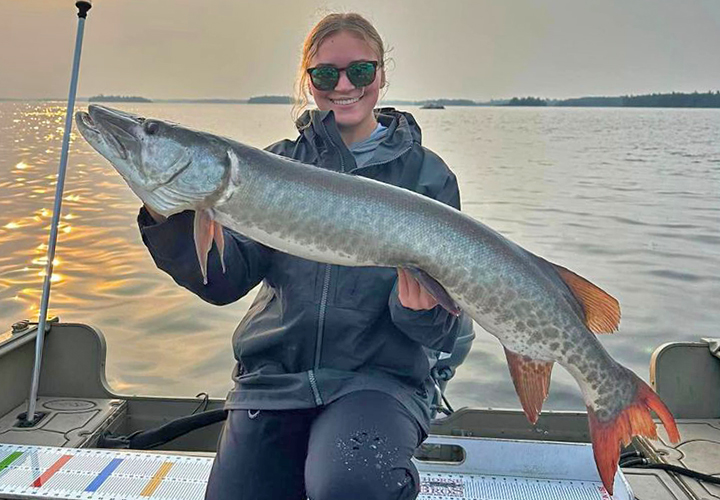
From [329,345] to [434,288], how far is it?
0.43 meters

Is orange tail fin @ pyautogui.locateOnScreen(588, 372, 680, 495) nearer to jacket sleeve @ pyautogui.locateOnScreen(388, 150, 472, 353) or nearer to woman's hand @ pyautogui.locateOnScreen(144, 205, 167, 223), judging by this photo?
jacket sleeve @ pyautogui.locateOnScreen(388, 150, 472, 353)

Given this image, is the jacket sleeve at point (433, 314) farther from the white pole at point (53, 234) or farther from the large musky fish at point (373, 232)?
the white pole at point (53, 234)

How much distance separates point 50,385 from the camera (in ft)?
12.0

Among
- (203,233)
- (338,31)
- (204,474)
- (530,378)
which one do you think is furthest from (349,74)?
(204,474)

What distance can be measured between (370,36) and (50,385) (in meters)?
2.48

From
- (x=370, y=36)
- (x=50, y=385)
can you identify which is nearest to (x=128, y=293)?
(x=50, y=385)

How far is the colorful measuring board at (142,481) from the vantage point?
2582 mm

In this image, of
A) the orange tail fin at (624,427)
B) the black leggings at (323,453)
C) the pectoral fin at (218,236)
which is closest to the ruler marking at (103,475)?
the black leggings at (323,453)

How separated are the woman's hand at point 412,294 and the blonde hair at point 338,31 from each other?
0.97 m

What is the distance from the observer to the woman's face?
2.57m

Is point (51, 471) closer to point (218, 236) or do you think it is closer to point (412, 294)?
point (218, 236)

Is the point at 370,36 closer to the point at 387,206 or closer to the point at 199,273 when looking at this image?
the point at 387,206

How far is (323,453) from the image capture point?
2.05m

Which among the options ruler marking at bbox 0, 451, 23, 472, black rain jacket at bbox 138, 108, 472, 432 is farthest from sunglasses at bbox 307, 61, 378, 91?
ruler marking at bbox 0, 451, 23, 472
